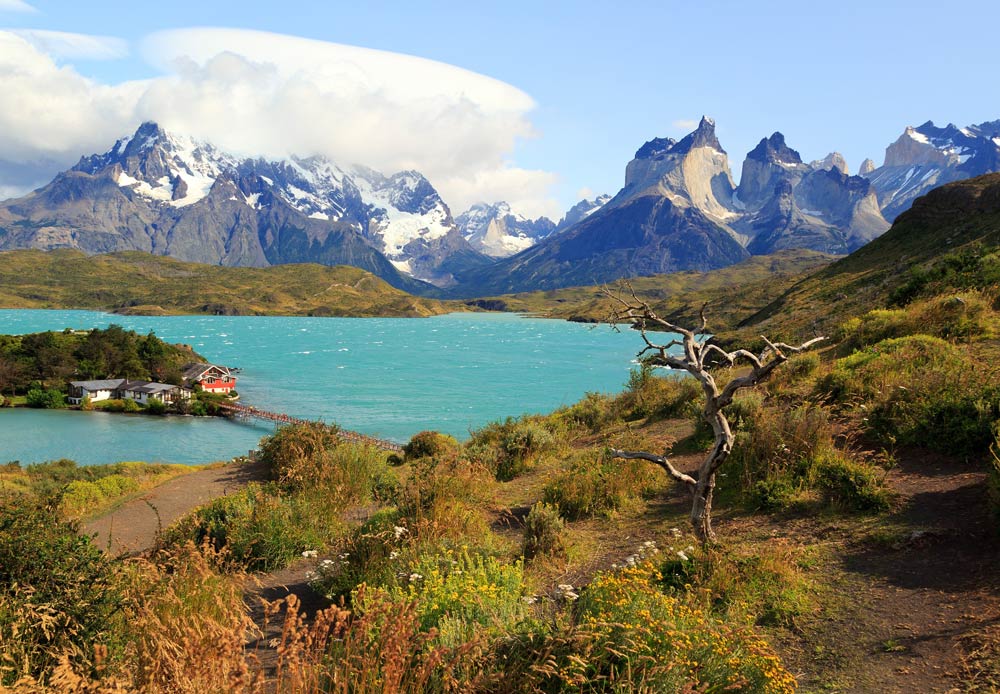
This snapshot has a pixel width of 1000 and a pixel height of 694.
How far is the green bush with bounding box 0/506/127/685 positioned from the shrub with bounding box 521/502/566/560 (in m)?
5.35

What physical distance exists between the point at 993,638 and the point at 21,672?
8993 millimetres

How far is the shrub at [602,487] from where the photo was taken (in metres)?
11.2

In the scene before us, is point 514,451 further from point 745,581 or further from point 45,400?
point 45,400

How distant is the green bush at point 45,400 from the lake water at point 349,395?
295 centimetres

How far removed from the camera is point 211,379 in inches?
3661

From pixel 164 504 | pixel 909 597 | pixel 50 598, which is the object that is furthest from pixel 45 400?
pixel 909 597

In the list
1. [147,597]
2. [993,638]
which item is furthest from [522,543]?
[993,638]

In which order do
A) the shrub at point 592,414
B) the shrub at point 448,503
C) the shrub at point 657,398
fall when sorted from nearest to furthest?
the shrub at point 448,503 < the shrub at point 657,398 < the shrub at point 592,414

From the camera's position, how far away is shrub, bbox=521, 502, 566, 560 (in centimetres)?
904

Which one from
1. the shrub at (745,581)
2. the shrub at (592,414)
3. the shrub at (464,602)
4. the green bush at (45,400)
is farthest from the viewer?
the green bush at (45,400)

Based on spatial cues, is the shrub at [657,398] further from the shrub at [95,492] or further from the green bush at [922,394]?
the shrub at [95,492]

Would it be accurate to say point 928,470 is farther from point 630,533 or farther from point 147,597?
point 147,597

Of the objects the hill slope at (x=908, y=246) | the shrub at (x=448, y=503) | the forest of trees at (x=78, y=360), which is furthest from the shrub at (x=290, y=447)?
the forest of trees at (x=78, y=360)

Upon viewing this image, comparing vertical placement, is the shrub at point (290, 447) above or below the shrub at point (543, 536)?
below
